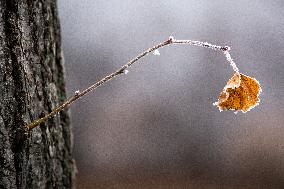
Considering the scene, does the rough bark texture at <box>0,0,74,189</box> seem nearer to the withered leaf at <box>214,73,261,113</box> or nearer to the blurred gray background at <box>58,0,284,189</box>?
the withered leaf at <box>214,73,261,113</box>

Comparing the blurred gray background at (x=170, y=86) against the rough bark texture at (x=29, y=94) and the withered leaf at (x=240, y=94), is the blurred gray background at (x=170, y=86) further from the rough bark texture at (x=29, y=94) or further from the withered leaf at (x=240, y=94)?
the withered leaf at (x=240, y=94)

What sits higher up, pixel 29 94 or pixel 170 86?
pixel 170 86

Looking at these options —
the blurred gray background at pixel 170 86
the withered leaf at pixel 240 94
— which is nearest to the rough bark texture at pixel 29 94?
the withered leaf at pixel 240 94

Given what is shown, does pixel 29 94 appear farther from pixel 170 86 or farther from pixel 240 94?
pixel 170 86

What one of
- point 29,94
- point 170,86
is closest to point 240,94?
point 29,94

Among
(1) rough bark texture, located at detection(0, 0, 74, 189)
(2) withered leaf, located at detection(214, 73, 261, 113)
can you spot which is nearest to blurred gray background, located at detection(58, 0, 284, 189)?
(1) rough bark texture, located at detection(0, 0, 74, 189)
